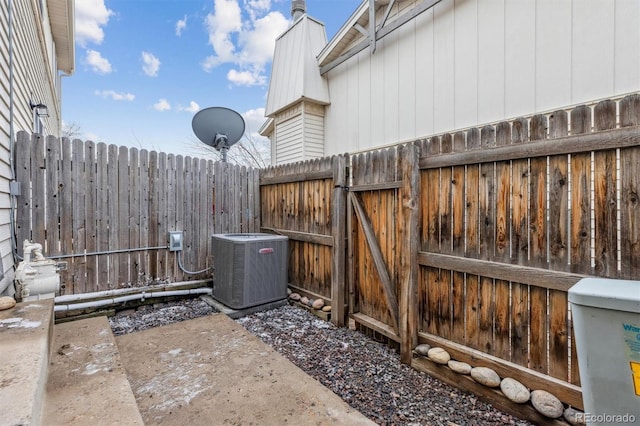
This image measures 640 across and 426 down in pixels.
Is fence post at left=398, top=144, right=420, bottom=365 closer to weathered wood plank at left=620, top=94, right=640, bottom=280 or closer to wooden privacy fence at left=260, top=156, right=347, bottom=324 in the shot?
wooden privacy fence at left=260, top=156, right=347, bottom=324

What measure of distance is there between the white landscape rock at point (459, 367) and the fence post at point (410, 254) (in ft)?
1.25

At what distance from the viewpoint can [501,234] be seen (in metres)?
2.21

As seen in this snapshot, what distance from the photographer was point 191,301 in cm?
434

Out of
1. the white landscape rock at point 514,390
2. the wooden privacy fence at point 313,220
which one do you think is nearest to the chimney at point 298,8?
the wooden privacy fence at point 313,220

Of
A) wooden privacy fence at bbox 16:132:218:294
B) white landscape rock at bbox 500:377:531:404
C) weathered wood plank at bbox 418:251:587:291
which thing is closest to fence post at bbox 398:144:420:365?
weathered wood plank at bbox 418:251:587:291

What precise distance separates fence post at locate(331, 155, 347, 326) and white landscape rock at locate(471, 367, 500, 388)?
157cm

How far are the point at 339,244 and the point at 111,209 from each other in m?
2.96

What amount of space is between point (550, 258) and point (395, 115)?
3.94m

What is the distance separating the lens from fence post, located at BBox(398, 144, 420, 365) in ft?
8.82

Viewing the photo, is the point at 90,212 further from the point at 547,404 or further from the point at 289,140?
the point at 547,404

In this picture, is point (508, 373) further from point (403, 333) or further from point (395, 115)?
point (395, 115)

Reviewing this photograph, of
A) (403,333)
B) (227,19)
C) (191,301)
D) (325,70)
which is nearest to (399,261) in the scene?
(403,333)

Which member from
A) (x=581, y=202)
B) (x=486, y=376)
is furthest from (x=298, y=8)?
(x=486, y=376)

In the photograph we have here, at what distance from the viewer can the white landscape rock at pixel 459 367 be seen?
2276 millimetres
